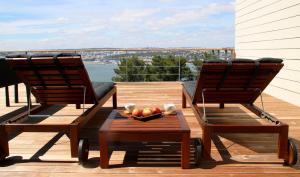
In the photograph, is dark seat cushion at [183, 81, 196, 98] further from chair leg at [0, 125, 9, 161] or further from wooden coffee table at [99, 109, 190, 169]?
chair leg at [0, 125, 9, 161]

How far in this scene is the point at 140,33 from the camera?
1958cm

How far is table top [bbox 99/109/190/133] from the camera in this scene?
255cm

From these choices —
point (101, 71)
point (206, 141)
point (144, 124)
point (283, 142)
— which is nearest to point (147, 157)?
point (144, 124)

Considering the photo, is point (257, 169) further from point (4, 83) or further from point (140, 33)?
point (140, 33)

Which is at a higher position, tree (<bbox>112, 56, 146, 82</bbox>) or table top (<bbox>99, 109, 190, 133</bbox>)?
tree (<bbox>112, 56, 146, 82</bbox>)

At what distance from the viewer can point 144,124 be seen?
8.91 ft

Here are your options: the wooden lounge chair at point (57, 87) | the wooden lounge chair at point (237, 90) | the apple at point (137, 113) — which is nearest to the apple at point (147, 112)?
the apple at point (137, 113)

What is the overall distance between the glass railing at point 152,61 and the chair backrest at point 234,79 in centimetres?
437

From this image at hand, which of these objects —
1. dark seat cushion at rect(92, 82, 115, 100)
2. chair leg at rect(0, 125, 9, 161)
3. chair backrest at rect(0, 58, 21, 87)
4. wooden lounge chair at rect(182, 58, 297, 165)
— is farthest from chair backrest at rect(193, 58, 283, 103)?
chair backrest at rect(0, 58, 21, 87)

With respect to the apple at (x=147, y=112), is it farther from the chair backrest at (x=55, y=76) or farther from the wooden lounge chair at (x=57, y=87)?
the chair backrest at (x=55, y=76)

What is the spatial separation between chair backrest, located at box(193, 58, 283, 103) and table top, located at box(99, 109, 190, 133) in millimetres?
523

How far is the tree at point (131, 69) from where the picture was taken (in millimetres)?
8727

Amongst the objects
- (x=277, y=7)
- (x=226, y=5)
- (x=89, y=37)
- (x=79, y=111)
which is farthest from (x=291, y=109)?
(x=89, y=37)

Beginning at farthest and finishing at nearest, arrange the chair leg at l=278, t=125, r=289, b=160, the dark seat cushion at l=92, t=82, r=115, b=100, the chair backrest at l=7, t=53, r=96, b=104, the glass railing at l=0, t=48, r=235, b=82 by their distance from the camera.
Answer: the glass railing at l=0, t=48, r=235, b=82 → the dark seat cushion at l=92, t=82, r=115, b=100 → the chair backrest at l=7, t=53, r=96, b=104 → the chair leg at l=278, t=125, r=289, b=160
